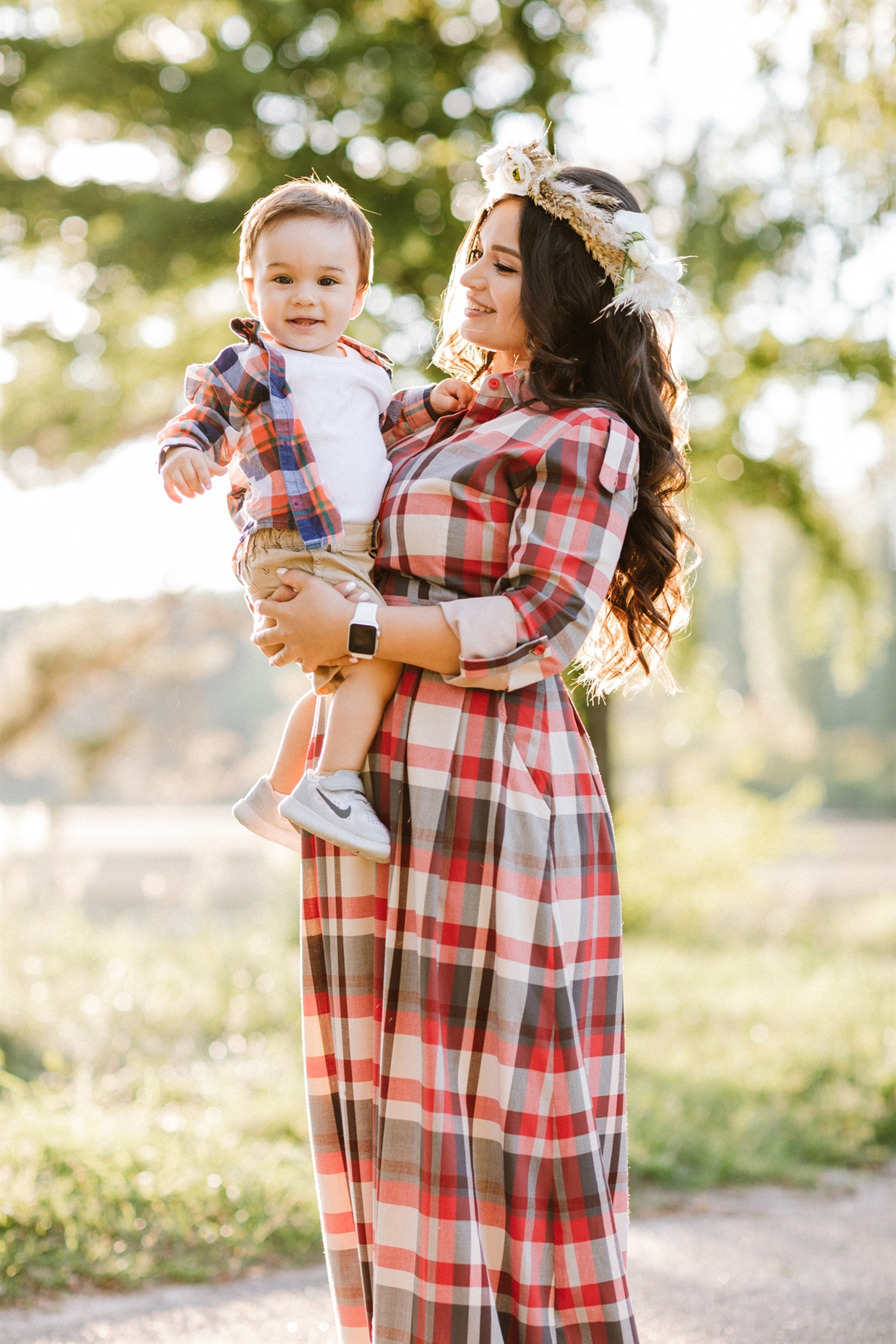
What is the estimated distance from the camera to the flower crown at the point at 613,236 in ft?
6.21

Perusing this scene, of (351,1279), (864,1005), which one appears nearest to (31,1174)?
(351,1279)

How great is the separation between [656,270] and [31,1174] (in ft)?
8.83

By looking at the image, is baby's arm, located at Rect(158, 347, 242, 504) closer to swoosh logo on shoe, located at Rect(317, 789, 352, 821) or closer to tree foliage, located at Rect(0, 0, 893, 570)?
swoosh logo on shoe, located at Rect(317, 789, 352, 821)

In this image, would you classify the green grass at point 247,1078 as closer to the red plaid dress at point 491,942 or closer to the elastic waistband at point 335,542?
the red plaid dress at point 491,942

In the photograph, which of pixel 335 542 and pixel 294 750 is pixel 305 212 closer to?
pixel 335 542

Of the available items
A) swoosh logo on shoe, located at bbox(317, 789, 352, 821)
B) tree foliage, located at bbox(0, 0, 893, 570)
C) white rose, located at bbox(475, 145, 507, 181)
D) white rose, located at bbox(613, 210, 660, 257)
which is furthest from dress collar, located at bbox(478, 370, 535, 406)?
tree foliage, located at bbox(0, 0, 893, 570)

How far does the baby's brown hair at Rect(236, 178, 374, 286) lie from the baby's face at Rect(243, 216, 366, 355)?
0.01m

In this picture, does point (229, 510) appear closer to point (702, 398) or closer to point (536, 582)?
point (536, 582)

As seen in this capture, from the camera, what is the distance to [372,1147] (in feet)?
6.09

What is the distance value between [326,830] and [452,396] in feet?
2.54

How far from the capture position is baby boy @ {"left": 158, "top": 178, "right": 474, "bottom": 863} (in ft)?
6.01

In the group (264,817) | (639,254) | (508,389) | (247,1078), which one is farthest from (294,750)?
(247,1078)

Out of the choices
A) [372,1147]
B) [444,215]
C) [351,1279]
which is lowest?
[351,1279]

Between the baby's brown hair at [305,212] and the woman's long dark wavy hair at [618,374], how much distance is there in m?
0.17
